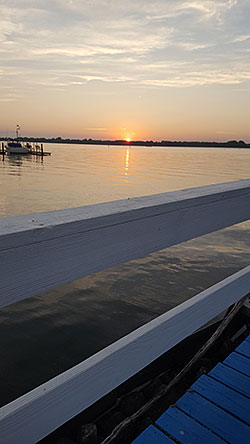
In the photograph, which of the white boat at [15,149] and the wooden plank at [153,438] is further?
the white boat at [15,149]

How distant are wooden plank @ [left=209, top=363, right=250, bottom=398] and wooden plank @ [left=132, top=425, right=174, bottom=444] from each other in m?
0.60

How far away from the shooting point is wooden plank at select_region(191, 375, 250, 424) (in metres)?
1.75

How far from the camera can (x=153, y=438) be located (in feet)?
5.02

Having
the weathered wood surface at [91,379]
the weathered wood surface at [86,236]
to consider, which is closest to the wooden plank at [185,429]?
the weathered wood surface at [91,379]

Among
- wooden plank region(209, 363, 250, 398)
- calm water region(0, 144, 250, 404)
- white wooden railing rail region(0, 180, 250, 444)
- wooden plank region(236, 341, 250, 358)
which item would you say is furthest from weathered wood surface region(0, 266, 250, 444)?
calm water region(0, 144, 250, 404)

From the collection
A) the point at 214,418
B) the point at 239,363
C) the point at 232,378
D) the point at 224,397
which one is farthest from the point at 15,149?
the point at 214,418

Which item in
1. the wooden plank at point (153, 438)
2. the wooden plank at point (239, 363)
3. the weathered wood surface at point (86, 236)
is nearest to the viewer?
the weathered wood surface at point (86, 236)

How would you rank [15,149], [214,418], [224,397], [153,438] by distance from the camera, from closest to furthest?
1. [153,438]
2. [214,418]
3. [224,397]
4. [15,149]

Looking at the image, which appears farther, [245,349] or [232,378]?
[245,349]

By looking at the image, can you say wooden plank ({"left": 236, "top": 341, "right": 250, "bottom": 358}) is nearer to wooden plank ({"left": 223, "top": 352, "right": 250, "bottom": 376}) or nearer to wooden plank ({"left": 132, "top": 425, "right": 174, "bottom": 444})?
wooden plank ({"left": 223, "top": 352, "right": 250, "bottom": 376})

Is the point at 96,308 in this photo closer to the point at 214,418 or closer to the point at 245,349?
the point at 245,349

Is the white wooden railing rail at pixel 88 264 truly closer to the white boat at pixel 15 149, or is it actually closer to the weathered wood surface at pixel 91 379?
the weathered wood surface at pixel 91 379

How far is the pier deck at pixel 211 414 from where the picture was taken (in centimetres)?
156

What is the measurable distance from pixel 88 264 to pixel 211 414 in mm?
1157
